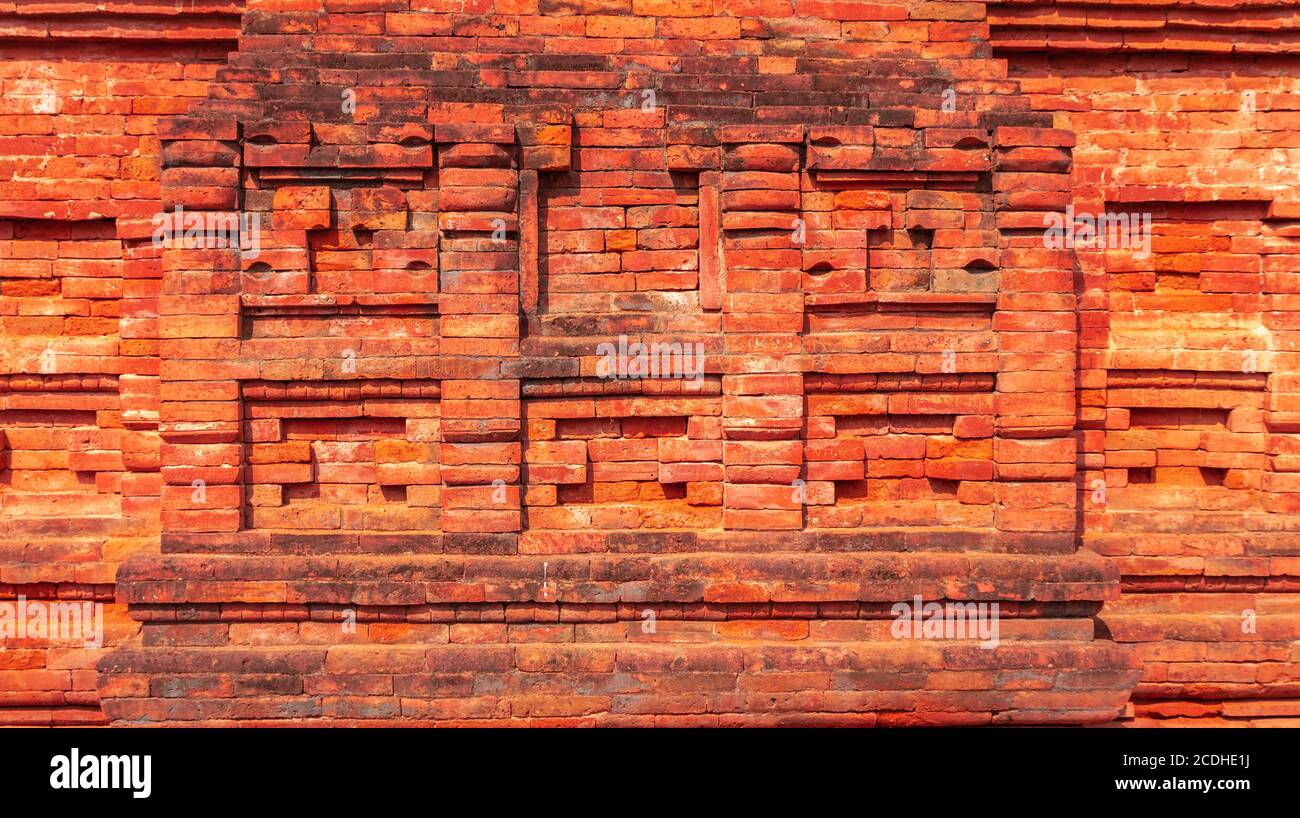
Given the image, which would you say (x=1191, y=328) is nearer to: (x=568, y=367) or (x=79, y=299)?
(x=568, y=367)

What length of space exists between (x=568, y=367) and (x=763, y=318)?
123cm

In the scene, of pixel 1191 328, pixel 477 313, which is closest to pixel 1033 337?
pixel 1191 328

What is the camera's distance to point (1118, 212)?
6.10 metres

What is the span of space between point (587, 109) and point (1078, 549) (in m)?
4.18

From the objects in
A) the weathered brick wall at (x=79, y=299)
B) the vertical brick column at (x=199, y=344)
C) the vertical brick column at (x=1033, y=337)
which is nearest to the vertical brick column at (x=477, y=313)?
the vertical brick column at (x=199, y=344)

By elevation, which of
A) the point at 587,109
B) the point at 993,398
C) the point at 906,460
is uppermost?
the point at 587,109

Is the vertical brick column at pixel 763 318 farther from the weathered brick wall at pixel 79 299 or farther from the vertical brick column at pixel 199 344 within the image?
the weathered brick wall at pixel 79 299

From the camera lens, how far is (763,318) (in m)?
5.41

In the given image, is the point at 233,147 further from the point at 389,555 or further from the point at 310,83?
the point at 389,555

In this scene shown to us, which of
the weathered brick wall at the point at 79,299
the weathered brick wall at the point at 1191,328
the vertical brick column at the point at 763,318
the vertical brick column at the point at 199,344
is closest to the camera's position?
the vertical brick column at the point at 199,344

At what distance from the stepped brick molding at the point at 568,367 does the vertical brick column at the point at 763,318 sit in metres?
0.02

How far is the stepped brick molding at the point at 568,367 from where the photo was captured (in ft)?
17.3

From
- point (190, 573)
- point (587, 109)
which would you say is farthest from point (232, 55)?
point (190, 573)

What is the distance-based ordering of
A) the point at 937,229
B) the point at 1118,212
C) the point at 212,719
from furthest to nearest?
1. the point at 1118,212
2. the point at 937,229
3. the point at 212,719
